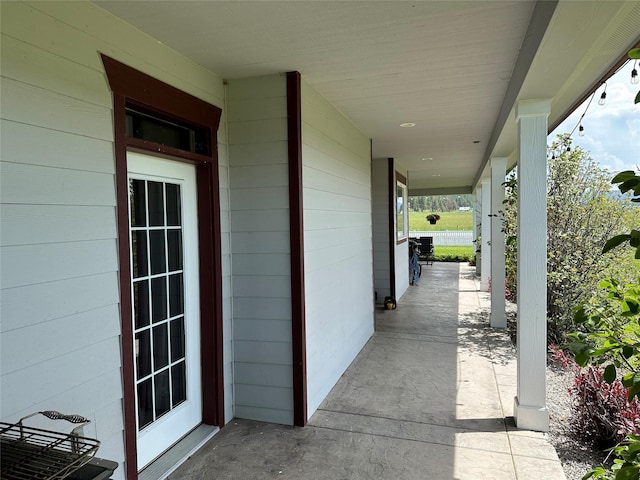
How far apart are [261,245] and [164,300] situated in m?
0.79

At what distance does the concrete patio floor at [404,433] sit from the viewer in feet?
8.29

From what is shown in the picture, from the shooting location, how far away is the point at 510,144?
4668mm

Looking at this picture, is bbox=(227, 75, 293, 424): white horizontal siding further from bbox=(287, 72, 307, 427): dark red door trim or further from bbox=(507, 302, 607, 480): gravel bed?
bbox=(507, 302, 607, 480): gravel bed

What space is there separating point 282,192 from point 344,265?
150 centimetres

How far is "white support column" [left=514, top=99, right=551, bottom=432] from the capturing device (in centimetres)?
293

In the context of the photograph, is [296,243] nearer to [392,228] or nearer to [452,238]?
[392,228]

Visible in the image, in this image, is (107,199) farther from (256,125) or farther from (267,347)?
(267,347)

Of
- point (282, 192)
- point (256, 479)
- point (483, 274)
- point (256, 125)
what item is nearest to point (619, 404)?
point (256, 479)

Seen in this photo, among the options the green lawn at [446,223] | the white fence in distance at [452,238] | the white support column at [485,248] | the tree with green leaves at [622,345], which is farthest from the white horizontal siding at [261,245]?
the green lawn at [446,223]

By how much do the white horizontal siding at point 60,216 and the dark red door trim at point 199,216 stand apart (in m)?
0.05

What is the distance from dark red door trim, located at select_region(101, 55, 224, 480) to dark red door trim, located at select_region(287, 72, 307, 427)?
1.72 feet

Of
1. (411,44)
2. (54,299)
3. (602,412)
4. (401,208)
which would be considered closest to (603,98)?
(411,44)

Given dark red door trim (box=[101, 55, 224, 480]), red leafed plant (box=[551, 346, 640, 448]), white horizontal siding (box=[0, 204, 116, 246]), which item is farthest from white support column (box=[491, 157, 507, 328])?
white horizontal siding (box=[0, 204, 116, 246])

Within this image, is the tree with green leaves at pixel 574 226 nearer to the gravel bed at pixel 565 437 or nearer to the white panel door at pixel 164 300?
the gravel bed at pixel 565 437
